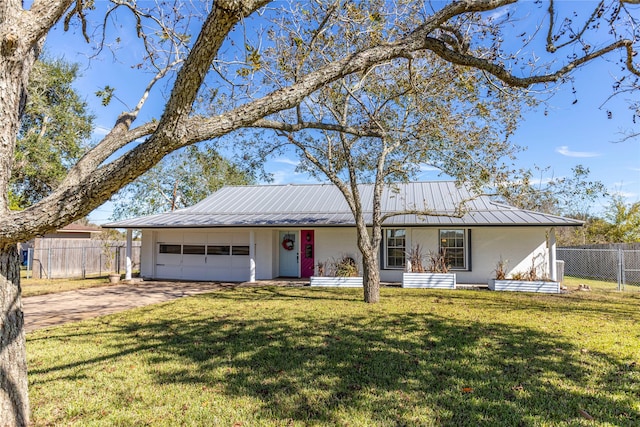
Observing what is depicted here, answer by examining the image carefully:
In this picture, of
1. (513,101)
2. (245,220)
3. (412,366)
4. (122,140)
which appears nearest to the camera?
(122,140)

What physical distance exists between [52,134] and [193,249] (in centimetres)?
1180

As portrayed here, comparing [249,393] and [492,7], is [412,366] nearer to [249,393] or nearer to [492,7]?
[249,393]

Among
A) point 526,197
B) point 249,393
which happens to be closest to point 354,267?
point 526,197

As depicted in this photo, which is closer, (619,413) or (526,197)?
(619,413)

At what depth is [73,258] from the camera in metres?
18.8

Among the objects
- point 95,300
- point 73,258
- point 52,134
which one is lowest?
point 95,300

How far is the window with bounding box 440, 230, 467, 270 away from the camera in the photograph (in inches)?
568

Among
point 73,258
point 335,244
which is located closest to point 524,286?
point 335,244

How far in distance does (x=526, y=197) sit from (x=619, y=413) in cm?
656

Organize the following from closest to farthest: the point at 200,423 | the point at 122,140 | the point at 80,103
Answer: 1. the point at 200,423
2. the point at 122,140
3. the point at 80,103

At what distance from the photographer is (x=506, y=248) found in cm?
1405

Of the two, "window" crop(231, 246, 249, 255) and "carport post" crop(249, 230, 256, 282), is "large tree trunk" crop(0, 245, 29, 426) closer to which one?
"carport post" crop(249, 230, 256, 282)

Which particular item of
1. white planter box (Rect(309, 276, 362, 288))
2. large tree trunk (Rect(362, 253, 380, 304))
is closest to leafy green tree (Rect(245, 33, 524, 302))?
large tree trunk (Rect(362, 253, 380, 304))

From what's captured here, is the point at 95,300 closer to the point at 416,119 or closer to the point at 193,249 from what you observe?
the point at 193,249
